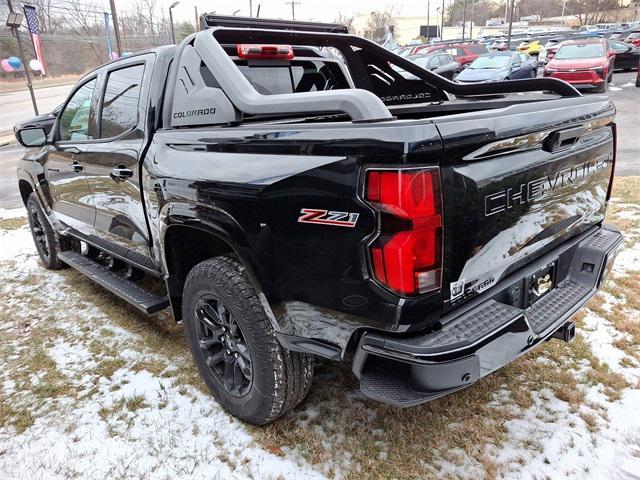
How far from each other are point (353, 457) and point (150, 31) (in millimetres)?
67591

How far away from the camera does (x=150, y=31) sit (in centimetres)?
6062

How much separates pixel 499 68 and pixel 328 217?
1680cm

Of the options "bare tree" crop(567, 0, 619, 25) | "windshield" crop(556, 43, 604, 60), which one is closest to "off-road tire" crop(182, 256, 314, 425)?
"windshield" crop(556, 43, 604, 60)

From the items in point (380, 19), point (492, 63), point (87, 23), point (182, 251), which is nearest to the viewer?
point (182, 251)

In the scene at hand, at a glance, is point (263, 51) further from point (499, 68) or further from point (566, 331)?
point (499, 68)

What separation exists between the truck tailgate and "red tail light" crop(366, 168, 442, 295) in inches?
2.2

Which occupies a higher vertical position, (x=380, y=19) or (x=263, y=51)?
(x=380, y=19)

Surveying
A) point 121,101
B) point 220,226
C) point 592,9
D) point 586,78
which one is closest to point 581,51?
point 586,78

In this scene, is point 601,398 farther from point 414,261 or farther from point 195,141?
point 195,141

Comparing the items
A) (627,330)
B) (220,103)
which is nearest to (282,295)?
(220,103)

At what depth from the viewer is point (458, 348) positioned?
1812 millimetres

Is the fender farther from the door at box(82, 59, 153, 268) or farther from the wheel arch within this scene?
the door at box(82, 59, 153, 268)

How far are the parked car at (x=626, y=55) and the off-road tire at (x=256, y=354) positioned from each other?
80.4 ft

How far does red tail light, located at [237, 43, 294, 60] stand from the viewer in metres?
2.98
